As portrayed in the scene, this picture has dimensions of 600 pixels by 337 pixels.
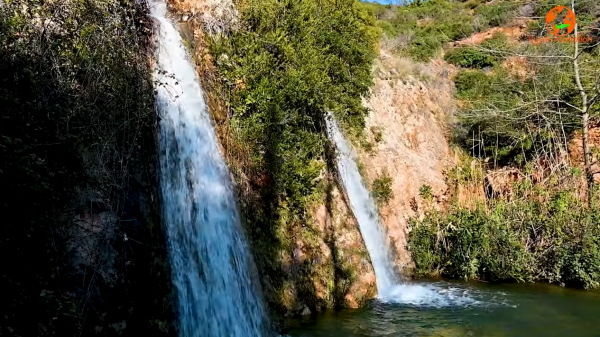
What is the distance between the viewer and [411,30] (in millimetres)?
27812

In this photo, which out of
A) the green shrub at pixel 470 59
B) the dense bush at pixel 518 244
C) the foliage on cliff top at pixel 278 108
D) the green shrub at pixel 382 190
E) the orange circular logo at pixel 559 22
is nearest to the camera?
the foliage on cliff top at pixel 278 108

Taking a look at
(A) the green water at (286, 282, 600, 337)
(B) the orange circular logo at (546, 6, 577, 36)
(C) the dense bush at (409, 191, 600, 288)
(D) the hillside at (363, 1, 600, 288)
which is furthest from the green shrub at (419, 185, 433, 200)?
(B) the orange circular logo at (546, 6, 577, 36)

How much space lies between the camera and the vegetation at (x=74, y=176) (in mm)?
4250

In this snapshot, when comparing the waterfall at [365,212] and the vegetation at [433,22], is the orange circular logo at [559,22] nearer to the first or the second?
the vegetation at [433,22]

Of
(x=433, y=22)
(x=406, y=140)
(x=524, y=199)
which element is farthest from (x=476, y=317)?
(x=433, y=22)

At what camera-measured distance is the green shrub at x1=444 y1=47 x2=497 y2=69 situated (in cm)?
2375

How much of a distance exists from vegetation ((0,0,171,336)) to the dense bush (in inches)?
341

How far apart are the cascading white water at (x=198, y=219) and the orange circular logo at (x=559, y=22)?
53.7ft

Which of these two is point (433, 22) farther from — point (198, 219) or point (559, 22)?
point (198, 219)

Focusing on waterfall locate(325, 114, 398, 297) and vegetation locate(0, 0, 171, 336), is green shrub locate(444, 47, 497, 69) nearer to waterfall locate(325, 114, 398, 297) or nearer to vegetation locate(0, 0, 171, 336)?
waterfall locate(325, 114, 398, 297)

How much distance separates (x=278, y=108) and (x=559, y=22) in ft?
58.3

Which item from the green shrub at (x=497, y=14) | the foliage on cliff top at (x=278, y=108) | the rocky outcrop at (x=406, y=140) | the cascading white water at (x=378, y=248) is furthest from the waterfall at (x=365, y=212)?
the green shrub at (x=497, y=14)

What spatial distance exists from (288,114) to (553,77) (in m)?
12.4

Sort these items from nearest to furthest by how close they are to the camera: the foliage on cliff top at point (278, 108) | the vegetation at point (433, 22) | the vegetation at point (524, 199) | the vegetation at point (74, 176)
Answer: the vegetation at point (74, 176) < the foliage on cliff top at point (278, 108) < the vegetation at point (524, 199) < the vegetation at point (433, 22)
